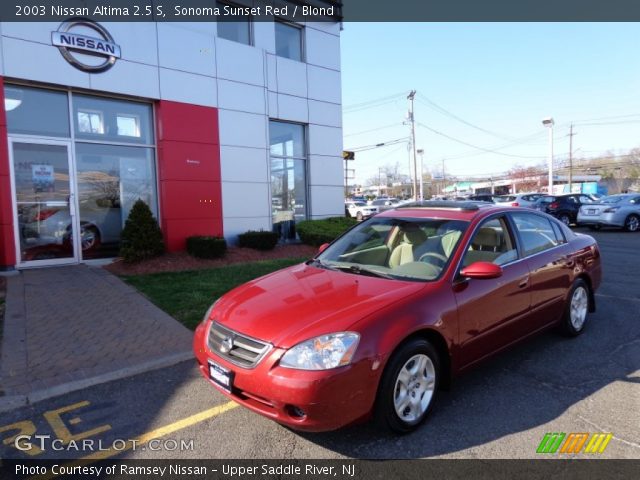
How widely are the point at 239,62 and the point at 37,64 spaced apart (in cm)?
468

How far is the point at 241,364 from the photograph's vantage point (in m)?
2.96

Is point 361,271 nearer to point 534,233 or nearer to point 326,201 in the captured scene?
point 534,233

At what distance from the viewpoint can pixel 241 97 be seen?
38.3ft

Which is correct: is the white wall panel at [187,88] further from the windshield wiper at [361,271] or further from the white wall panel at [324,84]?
the windshield wiper at [361,271]

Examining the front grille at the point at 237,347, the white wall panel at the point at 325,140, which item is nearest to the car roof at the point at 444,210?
the front grille at the point at 237,347

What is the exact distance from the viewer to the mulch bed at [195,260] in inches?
348

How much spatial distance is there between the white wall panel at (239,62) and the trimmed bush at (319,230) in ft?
13.4

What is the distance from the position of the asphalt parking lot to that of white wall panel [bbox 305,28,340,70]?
11462mm

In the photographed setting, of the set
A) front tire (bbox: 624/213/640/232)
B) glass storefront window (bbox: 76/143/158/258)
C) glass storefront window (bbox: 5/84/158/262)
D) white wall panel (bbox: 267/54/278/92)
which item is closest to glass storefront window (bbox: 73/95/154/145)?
glass storefront window (bbox: 5/84/158/262)

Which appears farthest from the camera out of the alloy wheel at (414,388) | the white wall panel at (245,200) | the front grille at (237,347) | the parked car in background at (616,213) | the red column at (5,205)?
the parked car in background at (616,213)

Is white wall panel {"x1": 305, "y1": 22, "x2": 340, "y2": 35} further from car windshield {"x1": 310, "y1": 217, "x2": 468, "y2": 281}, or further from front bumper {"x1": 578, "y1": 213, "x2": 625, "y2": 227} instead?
front bumper {"x1": 578, "y1": 213, "x2": 625, "y2": 227}

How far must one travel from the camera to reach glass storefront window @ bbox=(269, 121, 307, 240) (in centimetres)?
1306

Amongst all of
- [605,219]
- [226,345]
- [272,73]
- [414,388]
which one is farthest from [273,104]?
[605,219]

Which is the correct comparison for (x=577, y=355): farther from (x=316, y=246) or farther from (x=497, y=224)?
(x=316, y=246)
